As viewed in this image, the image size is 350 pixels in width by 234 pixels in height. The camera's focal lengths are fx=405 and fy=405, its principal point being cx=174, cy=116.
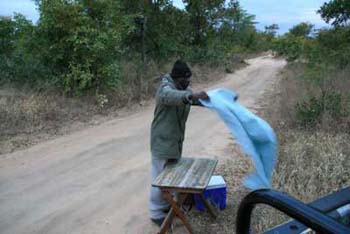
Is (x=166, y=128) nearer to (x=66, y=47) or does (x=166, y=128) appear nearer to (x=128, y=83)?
(x=66, y=47)

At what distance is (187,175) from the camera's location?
4.00 metres

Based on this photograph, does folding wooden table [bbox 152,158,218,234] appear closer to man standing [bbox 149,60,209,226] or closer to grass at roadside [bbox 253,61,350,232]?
man standing [bbox 149,60,209,226]

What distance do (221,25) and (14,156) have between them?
18587mm

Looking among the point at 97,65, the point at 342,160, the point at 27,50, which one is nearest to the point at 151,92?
the point at 97,65

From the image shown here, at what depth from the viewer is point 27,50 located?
10430 mm

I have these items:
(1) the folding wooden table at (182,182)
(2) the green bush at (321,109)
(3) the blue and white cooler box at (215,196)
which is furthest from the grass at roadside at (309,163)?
(1) the folding wooden table at (182,182)

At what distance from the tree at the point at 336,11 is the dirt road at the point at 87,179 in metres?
6.76

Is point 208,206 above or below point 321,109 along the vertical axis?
below

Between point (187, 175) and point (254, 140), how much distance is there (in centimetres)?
134

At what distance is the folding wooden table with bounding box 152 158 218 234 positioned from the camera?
3690 millimetres

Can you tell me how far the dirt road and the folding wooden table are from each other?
52 centimetres

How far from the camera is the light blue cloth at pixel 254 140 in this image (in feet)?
8.56

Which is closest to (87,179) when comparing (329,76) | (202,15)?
(329,76)

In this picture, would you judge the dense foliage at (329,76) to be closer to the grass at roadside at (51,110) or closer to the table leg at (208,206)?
the table leg at (208,206)
